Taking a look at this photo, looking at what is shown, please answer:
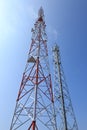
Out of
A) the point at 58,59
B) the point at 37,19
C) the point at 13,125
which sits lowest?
the point at 13,125

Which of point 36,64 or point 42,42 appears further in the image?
point 42,42

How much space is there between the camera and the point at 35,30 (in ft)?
71.3

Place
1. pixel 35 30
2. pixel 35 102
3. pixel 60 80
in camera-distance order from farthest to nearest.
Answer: pixel 60 80 < pixel 35 30 < pixel 35 102

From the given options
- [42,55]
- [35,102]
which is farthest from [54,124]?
[42,55]

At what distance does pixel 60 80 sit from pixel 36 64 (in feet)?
26.9

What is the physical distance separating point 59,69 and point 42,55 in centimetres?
756

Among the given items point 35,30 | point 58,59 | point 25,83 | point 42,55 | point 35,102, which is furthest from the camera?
point 58,59

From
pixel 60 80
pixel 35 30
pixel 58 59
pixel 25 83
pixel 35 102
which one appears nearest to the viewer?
pixel 35 102

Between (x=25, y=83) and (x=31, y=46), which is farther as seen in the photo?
(x=31, y=46)

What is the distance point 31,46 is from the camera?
19.8m

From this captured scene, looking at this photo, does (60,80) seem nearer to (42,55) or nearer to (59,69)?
(59,69)

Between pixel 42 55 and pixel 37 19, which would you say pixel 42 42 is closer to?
pixel 42 55

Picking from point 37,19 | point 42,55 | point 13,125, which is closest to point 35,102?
point 13,125

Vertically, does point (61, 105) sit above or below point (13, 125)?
above
